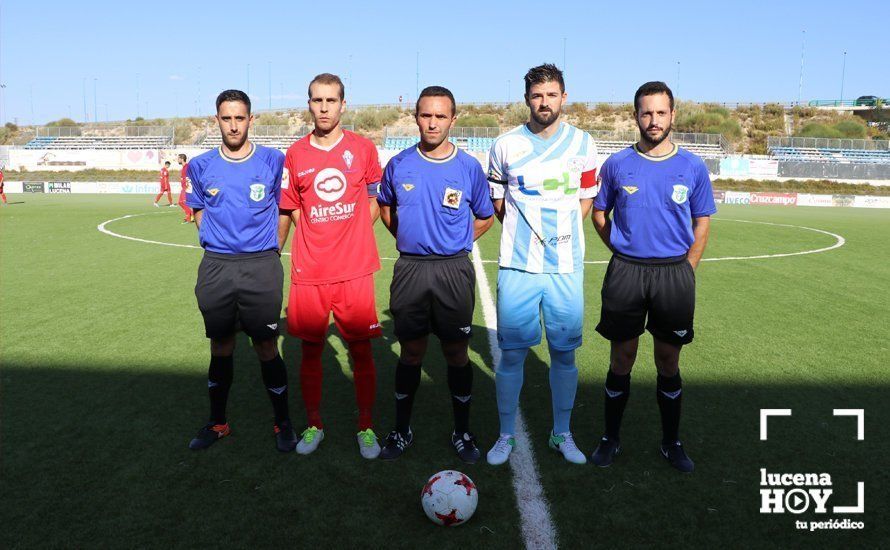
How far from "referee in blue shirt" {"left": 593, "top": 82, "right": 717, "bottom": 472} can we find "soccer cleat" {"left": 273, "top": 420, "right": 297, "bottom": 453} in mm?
1992

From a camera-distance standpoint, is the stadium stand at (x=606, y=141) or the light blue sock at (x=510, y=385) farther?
the stadium stand at (x=606, y=141)

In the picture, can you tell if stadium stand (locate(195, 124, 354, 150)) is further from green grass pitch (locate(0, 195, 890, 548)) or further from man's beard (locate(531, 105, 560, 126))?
man's beard (locate(531, 105, 560, 126))

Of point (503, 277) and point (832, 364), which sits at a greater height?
point (503, 277)

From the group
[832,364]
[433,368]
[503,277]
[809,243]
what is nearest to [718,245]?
[809,243]

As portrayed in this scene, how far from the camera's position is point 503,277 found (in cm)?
402

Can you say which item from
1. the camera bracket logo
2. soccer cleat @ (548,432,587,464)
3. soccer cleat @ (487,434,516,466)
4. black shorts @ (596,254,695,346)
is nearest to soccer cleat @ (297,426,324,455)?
soccer cleat @ (487,434,516,466)

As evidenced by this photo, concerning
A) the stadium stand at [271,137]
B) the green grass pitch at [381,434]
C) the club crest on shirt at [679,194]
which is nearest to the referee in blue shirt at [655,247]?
the club crest on shirt at [679,194]

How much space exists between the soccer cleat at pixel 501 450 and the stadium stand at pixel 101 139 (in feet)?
178

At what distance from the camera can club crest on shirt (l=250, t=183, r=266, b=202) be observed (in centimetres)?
398

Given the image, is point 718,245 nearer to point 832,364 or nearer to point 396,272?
point 832,364

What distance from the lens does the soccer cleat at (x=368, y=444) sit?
4.01m

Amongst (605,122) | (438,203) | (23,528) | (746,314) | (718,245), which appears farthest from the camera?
(605,122)

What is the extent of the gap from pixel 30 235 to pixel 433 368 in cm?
1305

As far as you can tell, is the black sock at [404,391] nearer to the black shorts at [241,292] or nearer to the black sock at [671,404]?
the black shorts at [241,292]
